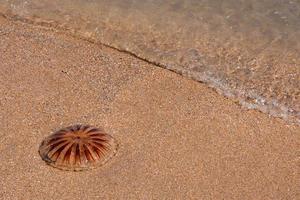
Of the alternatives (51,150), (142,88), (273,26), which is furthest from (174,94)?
(273,26)

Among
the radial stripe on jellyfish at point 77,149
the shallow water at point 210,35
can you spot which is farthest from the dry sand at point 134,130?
the shallow water at point 210,35

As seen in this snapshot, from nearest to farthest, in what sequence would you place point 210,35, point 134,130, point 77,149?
point 77,149 < point 134,130 < point 210,35

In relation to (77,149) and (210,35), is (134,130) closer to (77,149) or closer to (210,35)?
(77,149)

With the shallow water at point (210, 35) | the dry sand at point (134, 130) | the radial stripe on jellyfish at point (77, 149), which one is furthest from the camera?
the shallow water at point (210, 35)

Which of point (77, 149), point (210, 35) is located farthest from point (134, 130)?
point (210, 35)

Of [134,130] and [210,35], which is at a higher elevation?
[210,35]

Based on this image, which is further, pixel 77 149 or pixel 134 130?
pixel 134 130

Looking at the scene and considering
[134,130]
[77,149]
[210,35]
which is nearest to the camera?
[77,149]

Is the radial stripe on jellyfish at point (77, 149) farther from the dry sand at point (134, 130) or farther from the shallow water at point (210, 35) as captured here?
the shallow water at point (210, 35)
